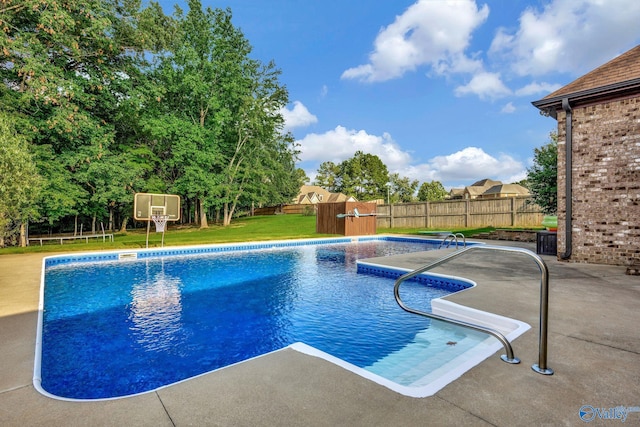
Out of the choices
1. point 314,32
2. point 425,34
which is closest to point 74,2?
point 314,32

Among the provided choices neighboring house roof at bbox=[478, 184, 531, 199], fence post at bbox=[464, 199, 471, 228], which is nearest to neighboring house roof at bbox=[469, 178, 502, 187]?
neighboring house roof at bbox=[478, 184, 531, 199]

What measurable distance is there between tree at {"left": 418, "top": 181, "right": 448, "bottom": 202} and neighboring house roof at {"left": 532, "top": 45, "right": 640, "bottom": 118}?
45808 mm

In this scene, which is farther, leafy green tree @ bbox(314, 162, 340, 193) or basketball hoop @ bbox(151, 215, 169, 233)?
leafy green tree @ bbox(314, 162, 340, 193)

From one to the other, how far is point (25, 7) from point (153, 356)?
59.4 ft

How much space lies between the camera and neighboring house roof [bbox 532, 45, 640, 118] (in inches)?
253

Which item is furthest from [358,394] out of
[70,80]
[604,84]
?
[70,80]

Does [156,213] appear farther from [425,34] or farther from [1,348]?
[425,34]

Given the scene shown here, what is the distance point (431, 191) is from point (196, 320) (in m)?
52.4

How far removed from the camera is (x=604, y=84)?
6.62 metres

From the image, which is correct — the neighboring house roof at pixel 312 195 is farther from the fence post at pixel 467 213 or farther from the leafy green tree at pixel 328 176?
the fence post at pixel 467 213

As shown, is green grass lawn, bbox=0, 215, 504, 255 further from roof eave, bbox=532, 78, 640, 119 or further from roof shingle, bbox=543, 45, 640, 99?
roof shingle, bbox=543, 45, 640, 99

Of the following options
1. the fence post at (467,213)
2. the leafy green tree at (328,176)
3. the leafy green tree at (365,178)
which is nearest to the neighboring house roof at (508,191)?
the leafy green tree at (365,178)

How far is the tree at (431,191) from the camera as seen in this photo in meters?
52.3

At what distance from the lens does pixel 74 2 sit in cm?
1428
